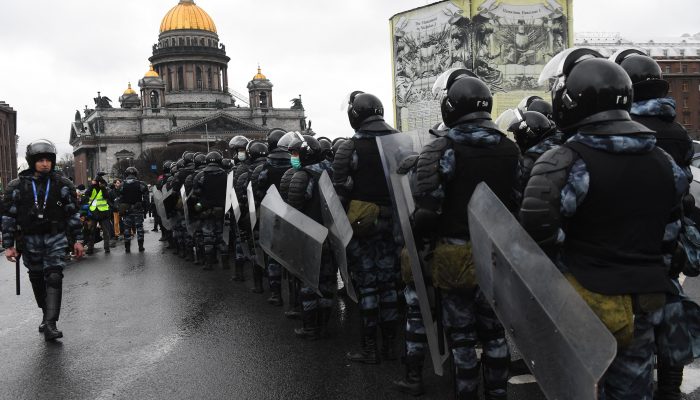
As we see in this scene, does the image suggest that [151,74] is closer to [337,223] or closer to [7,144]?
[7,144]

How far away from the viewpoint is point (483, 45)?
22453 mm

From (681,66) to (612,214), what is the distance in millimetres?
78740

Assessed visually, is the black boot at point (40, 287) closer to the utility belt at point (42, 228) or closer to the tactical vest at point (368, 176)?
the utility belt at point (42, 228)

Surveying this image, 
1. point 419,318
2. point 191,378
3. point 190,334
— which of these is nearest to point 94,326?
point 190,334

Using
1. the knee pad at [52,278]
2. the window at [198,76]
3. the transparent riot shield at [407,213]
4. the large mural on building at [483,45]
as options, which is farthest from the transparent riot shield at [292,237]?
the window at [198,76]

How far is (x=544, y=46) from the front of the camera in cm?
2283

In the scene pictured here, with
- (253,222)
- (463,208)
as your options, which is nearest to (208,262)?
(253,222)

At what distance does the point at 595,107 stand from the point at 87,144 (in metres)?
88.4

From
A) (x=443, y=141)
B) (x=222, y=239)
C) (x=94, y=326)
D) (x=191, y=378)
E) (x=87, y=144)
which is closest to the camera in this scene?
(x=443, y=141)

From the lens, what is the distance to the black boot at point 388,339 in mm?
5285

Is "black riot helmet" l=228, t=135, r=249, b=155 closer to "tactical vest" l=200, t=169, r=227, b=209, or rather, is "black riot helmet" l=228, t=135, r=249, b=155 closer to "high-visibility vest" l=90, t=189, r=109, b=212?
"tactical vest" l=200, t=169, r=227, b=209

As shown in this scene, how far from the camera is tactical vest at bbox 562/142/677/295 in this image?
2566 mm

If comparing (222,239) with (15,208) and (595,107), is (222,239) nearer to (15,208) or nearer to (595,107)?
(15,208)

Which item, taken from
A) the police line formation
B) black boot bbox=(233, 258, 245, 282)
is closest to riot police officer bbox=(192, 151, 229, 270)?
black boot bbox=(233, 258, 245, 282)
